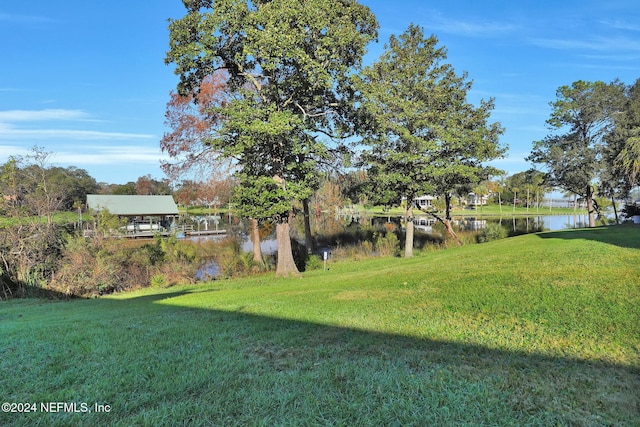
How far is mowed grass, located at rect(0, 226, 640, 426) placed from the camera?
284 centimetres

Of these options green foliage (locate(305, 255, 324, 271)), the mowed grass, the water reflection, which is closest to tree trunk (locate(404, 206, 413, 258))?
green foliage (locate(305, 255, 324, 271))

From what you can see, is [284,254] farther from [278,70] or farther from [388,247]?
[388,247]

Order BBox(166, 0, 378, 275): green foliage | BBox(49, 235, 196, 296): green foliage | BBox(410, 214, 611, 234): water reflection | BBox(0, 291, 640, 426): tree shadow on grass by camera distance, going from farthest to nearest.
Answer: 1. BBox(410, 214, 611, 234): water reflection
2. BBox(49, 235, 196, 296): green foliage
3. BBox(166, 0, 378, 275): green foliage
4. BBox(0, 291, 640, 426): tree shadow on grass

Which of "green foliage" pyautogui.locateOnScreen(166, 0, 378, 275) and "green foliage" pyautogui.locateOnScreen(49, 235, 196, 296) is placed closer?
"green foliage" pyautogui.locateOnScreen(166, 0, 378, 275)

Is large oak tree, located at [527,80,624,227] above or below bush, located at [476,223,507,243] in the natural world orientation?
above

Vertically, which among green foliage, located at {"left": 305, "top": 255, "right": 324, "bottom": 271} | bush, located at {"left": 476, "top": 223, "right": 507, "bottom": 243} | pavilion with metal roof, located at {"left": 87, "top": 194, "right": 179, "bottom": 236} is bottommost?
green foliage, located at {"left": 305, "top": 255, "right": 324, "bottom": 271}

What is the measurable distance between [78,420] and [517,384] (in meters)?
3.63

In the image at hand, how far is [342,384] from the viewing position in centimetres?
331

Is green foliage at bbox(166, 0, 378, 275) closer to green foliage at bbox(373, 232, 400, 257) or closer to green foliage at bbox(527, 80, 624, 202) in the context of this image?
green foliage at bbox(373, 232, 400, 257)

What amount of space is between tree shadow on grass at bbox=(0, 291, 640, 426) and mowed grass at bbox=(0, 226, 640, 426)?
0.02 m

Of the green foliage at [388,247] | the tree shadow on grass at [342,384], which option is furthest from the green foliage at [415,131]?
the tree shadow on grass at [342,384]

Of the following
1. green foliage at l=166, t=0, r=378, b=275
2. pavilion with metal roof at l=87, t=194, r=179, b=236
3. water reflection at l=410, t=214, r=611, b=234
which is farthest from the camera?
pavilion with metal roof at l=87, t=194, r=179, b=236

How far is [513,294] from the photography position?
625 cm

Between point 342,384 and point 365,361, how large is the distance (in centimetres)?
62
